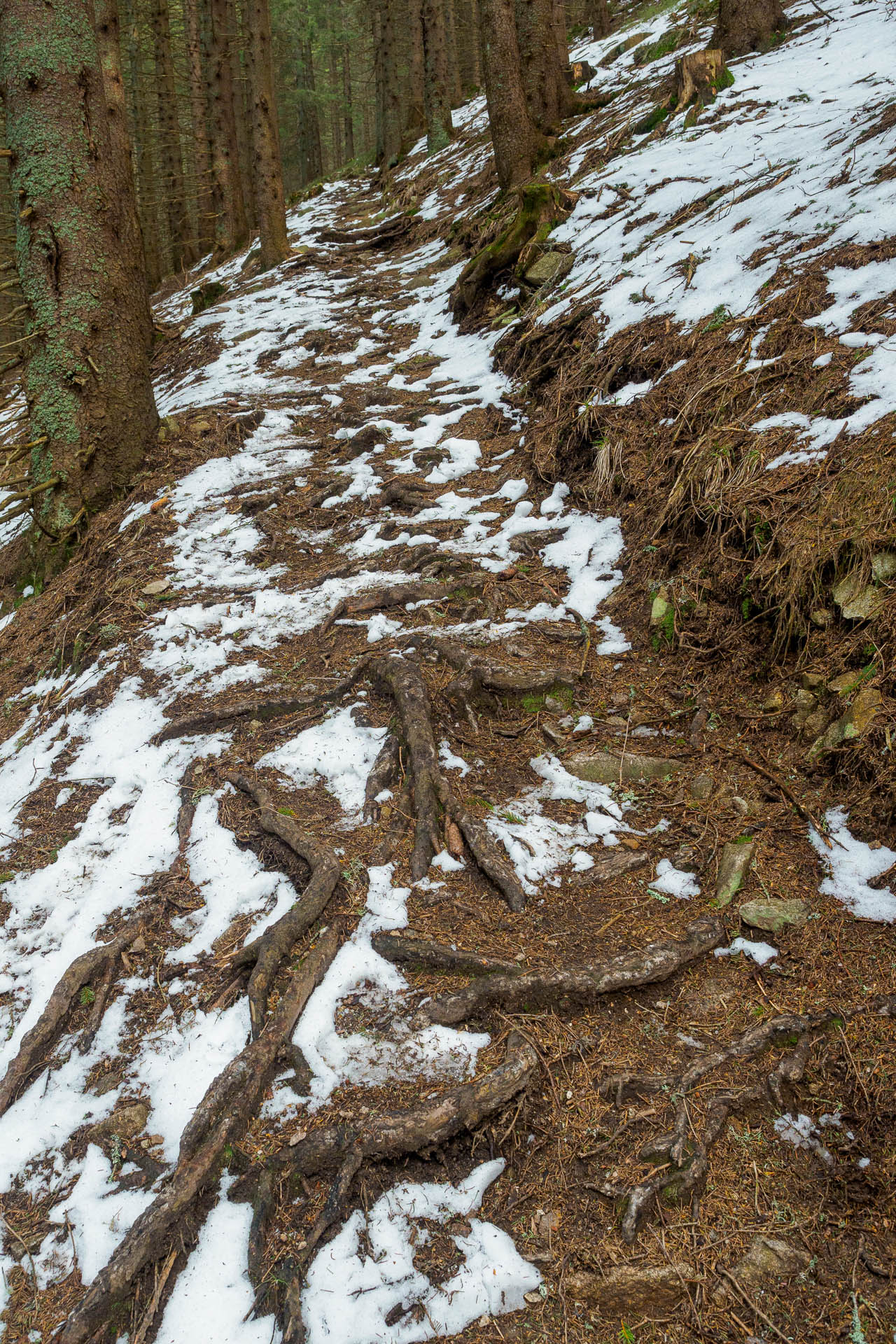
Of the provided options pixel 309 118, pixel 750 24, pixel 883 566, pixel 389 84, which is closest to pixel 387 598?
pixel 883 566

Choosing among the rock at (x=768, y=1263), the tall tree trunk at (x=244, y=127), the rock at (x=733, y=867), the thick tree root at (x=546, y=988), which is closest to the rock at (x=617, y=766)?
the rock at (x=733, y=867)

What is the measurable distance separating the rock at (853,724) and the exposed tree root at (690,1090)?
1174mm

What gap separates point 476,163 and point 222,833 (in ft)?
50.9

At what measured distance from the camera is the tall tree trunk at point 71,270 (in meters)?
5.99

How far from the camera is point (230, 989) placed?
2.98m

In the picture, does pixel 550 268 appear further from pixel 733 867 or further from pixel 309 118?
pixel 309 118

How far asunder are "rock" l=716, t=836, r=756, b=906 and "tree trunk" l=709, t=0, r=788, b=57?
10.7 m

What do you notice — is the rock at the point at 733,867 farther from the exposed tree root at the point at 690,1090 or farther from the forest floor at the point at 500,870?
the exposed tree root at the point at 690,1090

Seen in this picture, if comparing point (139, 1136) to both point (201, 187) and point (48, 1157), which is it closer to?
point (48, 1157)

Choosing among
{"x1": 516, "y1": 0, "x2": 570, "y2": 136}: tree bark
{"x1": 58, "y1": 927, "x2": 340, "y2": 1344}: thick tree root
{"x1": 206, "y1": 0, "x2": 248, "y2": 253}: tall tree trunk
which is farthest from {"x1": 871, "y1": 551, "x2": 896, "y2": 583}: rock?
{"x1": 206, "y1": 0, "x2": 248, "y2": 253}: tall tree trunk

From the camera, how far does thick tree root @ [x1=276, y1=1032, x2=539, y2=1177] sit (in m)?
2.40

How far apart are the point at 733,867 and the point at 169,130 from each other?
68.3ft

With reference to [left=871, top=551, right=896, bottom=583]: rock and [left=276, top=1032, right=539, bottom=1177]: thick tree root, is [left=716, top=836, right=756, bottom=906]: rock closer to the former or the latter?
[left=276, top=1032, right=539, bottom=1177]: thick tree root

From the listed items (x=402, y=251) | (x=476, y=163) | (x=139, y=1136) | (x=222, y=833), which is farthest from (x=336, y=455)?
(x=476, y=163)
